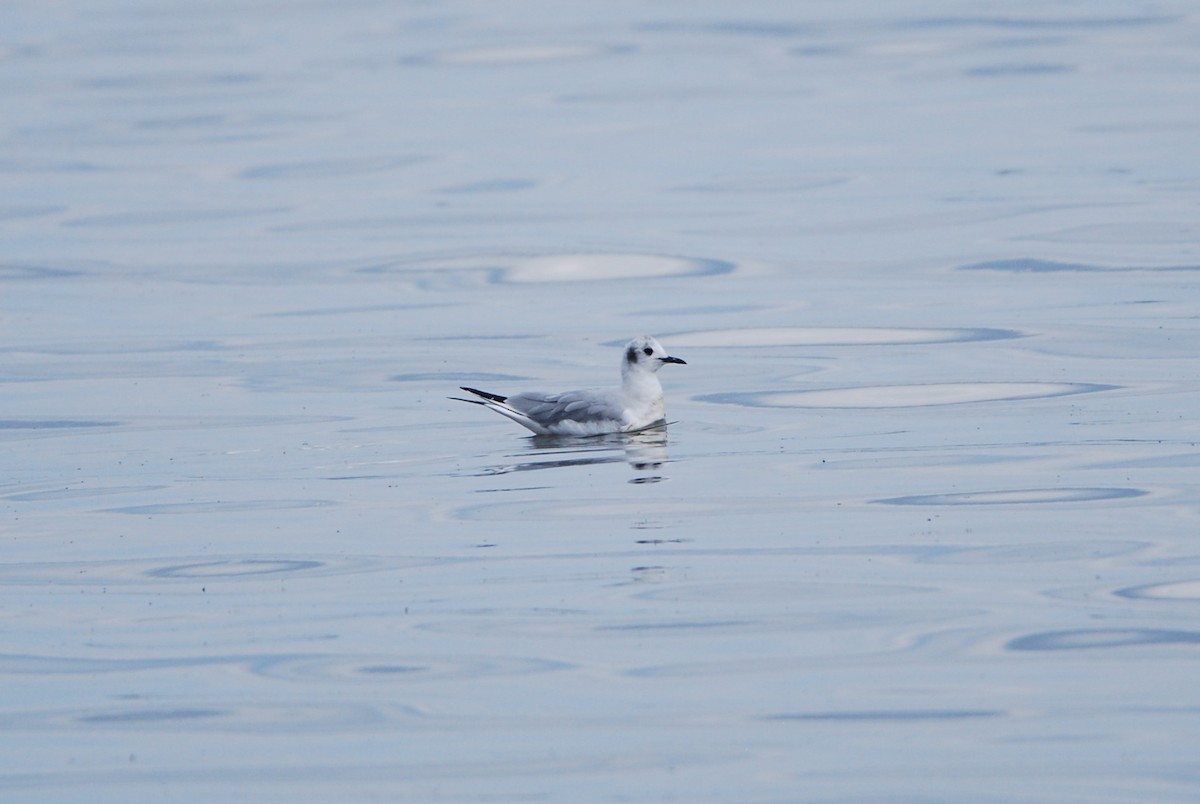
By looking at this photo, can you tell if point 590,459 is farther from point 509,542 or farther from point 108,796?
point 108,796

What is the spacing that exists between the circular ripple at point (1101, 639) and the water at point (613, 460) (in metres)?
0.03

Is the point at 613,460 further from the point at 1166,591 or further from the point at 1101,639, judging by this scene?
the point at 1101,639

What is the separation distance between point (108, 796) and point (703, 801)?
6.90 ft

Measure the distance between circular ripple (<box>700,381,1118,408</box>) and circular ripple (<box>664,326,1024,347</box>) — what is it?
2.15m

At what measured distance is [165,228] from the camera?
26.3 m

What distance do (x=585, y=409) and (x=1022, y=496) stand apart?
3.96m

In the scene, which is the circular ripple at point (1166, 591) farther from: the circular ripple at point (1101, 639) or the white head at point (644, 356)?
the white head at point (644, 356)

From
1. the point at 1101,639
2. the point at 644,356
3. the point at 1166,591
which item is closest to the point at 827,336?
the point at 644,356

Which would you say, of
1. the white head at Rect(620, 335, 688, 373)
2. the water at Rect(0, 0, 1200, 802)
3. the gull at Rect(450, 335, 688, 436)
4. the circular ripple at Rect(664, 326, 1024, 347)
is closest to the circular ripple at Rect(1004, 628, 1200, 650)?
the water at Rect(0, 0, 1200, 802)

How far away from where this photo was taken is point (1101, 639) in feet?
27.9

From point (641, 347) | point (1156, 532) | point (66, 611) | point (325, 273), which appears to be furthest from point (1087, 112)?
point (66, 611)

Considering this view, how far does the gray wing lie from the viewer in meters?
14.1

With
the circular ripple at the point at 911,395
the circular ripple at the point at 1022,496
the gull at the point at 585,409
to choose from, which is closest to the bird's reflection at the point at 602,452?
the gull at the point at 585,409

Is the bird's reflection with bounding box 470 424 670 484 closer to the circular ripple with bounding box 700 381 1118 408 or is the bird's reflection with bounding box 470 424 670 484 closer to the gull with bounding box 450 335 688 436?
the gull with bounding box 450 335 688 436
